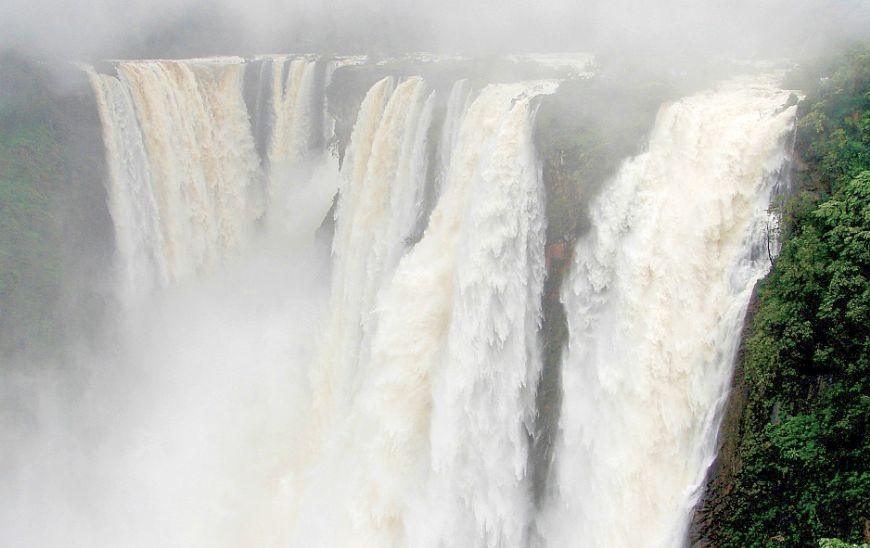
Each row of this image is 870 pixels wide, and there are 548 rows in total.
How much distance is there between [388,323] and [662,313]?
6853mm

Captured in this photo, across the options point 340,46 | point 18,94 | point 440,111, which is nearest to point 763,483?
point 440,111

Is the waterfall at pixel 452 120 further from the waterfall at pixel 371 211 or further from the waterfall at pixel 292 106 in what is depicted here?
the waterfall at pixel 292 106

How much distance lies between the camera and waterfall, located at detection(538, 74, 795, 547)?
8906 millimetres

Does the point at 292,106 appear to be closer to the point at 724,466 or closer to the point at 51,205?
the point at 51,205

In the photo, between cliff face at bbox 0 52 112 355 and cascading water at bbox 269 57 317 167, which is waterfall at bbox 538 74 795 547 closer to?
cliff face at bbox 0 52 112 355

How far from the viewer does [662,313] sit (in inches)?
376

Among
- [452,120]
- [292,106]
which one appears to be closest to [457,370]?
[452,120]

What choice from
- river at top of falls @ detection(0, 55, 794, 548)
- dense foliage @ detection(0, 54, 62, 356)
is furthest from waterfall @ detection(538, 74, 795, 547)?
dense foliage @ detection(0, 54, 62, 356)

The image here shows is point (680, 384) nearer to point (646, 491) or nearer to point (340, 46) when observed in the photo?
point (646, 491)

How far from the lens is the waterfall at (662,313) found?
8.91m

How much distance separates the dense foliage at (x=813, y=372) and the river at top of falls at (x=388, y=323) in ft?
1.66

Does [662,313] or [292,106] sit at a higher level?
[292,106]

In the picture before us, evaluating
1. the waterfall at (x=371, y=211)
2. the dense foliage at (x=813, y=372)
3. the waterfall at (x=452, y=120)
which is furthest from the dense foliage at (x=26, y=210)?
the dense foliage at (x=813, y=372)

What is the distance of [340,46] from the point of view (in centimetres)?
3541
